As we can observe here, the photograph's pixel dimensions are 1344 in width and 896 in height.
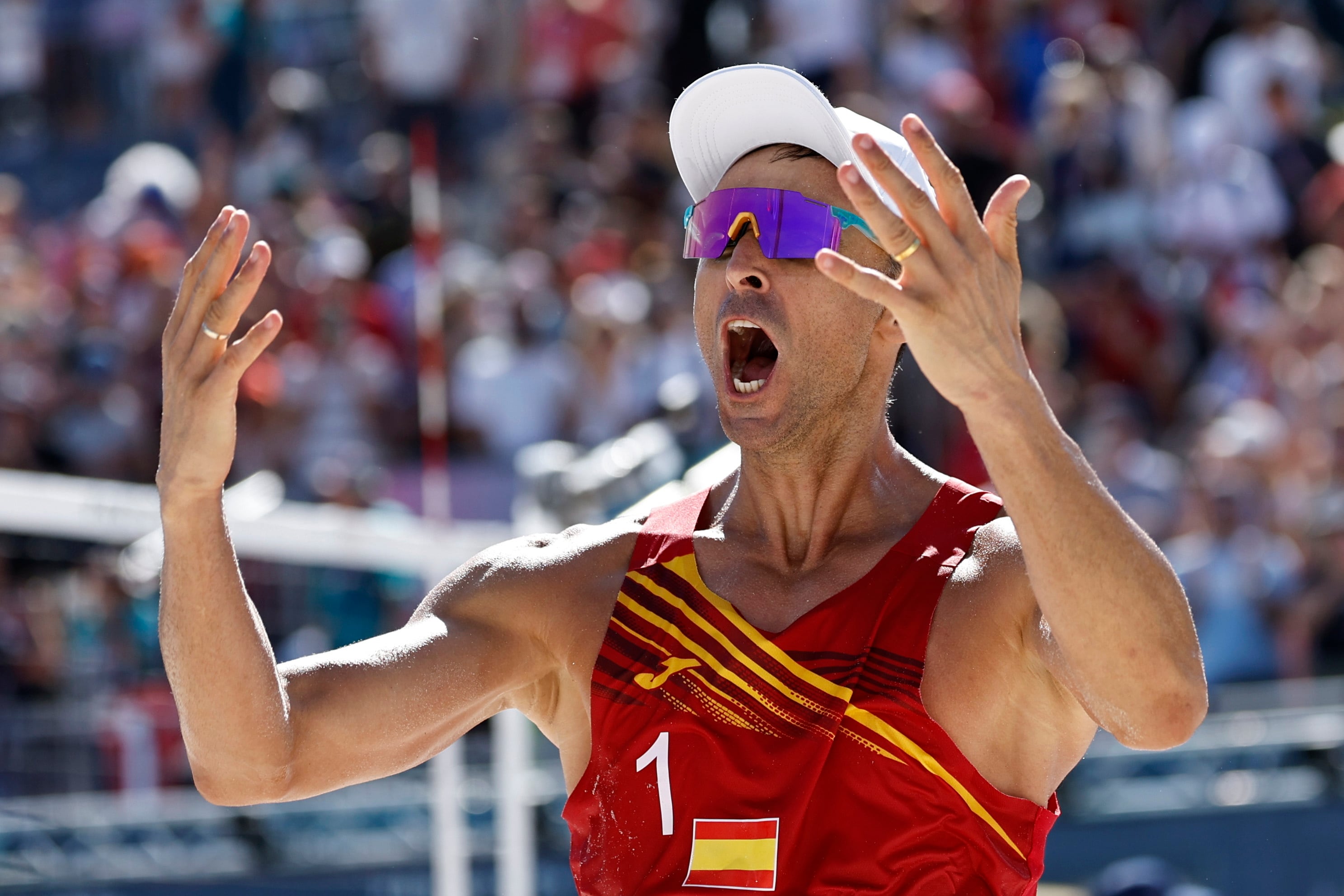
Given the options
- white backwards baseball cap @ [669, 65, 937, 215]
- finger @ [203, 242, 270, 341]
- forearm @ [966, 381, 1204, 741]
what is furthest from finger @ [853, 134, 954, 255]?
finger @ [203, 242, 270, 341]

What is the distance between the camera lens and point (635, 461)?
5.32 meters

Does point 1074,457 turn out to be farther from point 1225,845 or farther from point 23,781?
point 23,781

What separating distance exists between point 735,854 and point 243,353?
954 millimetres

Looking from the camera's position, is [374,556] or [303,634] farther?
[303,634]

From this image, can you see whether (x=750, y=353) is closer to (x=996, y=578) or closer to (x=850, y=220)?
(x=850, y=220)

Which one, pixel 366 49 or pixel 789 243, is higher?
pixel 366 49

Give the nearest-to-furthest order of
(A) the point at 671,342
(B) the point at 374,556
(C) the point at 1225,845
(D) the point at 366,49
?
(B) the point at 374,556 → (C) the point at 1225,845 → (A) the point at 671,342 → (D) the point at 366,49

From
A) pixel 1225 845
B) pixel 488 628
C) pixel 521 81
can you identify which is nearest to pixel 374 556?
pixel 488 628

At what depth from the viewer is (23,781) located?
690cm

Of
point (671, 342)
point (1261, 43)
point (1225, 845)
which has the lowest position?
point (1225, 845)

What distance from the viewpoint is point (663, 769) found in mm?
2600

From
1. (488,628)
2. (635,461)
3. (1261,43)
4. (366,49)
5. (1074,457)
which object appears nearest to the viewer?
(1074,457)

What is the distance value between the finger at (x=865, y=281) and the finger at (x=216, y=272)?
0.80 m

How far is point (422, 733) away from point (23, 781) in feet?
15.5
